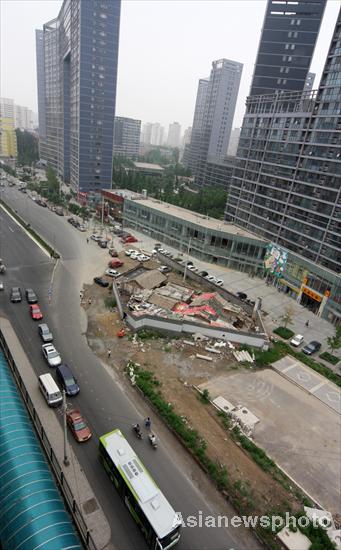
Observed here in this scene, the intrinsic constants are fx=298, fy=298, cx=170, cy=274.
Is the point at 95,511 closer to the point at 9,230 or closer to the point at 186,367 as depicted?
the point at 186,367

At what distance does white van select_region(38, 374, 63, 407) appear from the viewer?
87.5ft

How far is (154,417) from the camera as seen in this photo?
89.9 ft

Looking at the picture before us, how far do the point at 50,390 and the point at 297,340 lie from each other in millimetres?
33337

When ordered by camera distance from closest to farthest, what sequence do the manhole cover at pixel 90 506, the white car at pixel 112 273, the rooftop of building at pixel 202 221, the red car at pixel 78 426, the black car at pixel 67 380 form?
1. the manhole cover at pixel 90 506
2. the red car at pixel 78 426
3. the black car at pixel 67 380
4. the white car at pixel 112 273
5. the rooftop of building at pixel 202 221

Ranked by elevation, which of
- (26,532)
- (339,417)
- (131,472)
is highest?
(26,532)

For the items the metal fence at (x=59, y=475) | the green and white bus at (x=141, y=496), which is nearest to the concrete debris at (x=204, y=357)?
the green and white bus at (x=141, y=496)

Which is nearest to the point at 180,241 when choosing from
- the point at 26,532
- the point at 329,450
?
the point at 329,450

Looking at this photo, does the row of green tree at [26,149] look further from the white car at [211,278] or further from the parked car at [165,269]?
the white car at [211,278]

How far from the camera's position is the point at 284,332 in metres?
44.9

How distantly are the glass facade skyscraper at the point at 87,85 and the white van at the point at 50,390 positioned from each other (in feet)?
279

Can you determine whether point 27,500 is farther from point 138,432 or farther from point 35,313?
point 35,313

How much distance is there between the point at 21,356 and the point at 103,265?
2988 cm

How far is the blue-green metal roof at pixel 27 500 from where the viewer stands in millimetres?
13938

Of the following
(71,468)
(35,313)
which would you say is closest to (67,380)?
(71,468)
